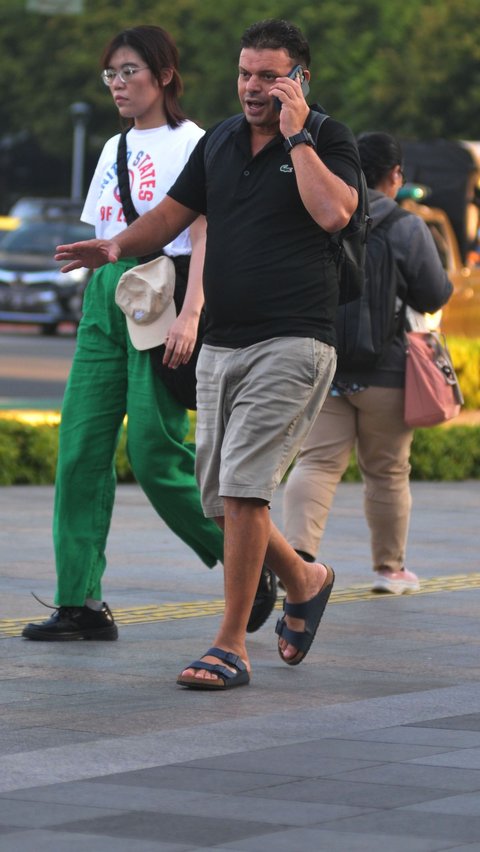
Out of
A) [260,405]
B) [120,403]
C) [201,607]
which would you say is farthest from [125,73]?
[201,607]

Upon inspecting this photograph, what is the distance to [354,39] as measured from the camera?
176 ft

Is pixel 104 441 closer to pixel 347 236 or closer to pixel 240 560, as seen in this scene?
pixel 240 560

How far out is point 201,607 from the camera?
751cm

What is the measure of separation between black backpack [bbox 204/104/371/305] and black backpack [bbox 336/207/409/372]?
5.08 ft

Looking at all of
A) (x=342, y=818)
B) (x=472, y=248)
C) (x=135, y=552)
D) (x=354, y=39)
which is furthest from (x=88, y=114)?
(x=342, y=818)

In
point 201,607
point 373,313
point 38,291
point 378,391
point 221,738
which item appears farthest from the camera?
point 38,291

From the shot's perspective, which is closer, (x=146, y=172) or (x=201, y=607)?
(x=146, y=172)

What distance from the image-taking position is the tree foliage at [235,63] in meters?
49.1

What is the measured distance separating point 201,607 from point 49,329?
24.0 m

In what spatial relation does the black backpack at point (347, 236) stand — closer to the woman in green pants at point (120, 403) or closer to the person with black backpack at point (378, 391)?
the woman in green pants at point (120, 403)

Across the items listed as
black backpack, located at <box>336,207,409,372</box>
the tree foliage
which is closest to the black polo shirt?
black backpack, located at <box>336,207,409,372</box>

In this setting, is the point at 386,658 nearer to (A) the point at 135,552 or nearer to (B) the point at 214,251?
(B) the point at 214,251

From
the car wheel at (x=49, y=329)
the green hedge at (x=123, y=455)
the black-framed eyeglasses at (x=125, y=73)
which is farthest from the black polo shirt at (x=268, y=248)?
the car wheel at (x=49, y=329)

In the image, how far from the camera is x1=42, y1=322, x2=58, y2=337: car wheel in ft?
102
